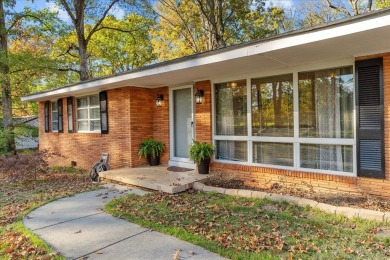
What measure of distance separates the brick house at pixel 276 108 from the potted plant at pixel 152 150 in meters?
0.18

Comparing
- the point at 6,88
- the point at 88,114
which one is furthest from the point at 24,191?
the point at 6,88

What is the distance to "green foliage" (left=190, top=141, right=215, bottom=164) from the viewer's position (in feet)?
21.5

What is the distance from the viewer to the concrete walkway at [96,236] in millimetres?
3070

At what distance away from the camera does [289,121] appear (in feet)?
18.5

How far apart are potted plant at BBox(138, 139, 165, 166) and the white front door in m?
0.37

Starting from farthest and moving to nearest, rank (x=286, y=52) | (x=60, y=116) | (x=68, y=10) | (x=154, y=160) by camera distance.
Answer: (x=68, y=10)
(x=60, y=116)
(x=154, y=160)
(x=286, y=52)

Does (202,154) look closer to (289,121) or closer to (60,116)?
(289,121)

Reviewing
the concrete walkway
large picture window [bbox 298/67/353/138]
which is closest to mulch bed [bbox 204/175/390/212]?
large picture window [bbox 298/67/353/138]

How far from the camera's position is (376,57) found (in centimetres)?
446

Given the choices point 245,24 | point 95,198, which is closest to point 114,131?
point 95,198

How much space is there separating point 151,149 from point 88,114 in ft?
10.4

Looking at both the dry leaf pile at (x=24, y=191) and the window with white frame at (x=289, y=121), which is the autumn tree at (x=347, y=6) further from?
the dry leaf pile at (x=24, y=191)

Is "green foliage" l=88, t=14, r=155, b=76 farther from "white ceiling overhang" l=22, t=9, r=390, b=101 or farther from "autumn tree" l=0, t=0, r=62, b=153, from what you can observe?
"white ceiling overhang" l=22, t=9, r=390, b=101

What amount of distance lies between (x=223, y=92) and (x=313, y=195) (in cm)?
314
